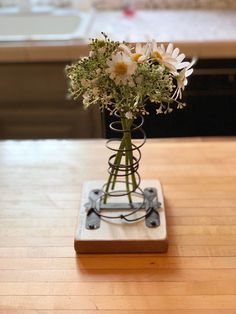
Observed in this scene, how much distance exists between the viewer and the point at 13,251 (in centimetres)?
103

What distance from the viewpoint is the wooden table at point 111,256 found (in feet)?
2.95

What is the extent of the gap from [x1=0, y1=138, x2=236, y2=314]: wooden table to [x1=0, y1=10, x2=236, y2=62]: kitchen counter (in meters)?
0.68

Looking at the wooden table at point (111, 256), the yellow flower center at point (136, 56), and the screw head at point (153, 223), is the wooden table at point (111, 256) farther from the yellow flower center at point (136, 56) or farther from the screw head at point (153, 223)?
the yellow flower center at point (136, 56)

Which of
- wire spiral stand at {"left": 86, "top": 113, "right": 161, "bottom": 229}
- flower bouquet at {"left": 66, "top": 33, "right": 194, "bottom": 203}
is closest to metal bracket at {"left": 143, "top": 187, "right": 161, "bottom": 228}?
wire spiral stand at {"left": 86, "top": 113, "right": 161, "bottom": 229}

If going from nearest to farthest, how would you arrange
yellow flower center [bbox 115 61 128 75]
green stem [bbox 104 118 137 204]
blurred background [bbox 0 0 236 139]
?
yellow flower center [bbox 115 61 128 75] < green stem [bbox 104 118 137 204] < blurred background [bbox 0 0 236 139]

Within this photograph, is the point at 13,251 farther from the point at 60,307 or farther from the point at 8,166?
the point at 8,166

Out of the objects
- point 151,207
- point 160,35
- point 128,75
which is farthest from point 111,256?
point 160,35

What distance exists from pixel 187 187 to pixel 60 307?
0.50 m

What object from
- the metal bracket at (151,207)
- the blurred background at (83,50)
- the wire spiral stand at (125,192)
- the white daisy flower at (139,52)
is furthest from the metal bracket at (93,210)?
the blurred background at (83,50)

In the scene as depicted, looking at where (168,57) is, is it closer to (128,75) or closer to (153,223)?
(128,75)

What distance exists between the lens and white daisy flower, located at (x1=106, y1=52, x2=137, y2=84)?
2.91 feet

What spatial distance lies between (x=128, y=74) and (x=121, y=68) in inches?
0.7

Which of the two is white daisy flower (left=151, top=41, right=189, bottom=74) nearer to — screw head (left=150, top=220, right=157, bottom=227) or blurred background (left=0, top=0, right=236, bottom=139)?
screw head (left=150, top=220, right=157, bottom=227)

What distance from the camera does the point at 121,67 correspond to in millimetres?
887
